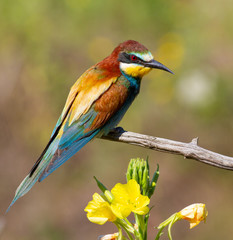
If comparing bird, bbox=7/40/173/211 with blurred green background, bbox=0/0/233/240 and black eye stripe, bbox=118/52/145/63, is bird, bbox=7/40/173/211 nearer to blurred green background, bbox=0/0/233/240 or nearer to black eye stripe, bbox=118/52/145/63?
black eye stripe, bbox=118/52/145/63

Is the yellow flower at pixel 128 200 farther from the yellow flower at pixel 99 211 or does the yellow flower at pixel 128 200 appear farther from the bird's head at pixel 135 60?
the bird's head at pixel 135 60

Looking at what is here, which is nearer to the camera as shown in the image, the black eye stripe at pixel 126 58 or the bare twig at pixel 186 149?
the bare twig at pixel 186 149

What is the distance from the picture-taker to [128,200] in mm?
966

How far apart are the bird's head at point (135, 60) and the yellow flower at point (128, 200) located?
1.47m

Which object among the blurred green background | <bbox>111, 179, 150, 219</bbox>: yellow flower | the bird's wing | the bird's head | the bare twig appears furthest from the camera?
the blurred green background

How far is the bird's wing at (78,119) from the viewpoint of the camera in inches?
84.7

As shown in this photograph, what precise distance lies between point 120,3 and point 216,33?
824 millimetres

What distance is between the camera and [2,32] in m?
3.61

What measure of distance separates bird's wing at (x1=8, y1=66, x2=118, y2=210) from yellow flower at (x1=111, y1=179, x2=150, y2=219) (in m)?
1.13

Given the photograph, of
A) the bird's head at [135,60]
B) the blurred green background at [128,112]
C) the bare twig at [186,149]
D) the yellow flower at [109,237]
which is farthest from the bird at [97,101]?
the yellow flower at [109,237]

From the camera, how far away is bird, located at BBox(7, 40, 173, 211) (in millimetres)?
2176

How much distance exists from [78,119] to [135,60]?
18.0 inches

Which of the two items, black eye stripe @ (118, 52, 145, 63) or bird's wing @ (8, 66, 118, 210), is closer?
bird's wing @ (8, 66, 118, 210)

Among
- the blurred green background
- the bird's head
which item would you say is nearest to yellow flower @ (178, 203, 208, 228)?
the bird's head
